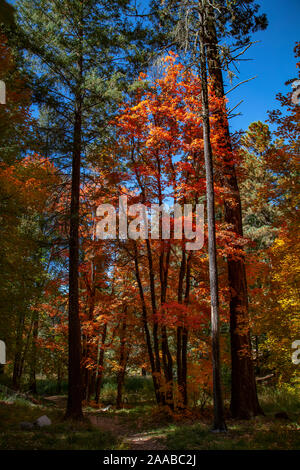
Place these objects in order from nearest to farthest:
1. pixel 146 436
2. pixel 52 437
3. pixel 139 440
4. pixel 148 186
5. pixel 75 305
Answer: pixel 52 437 < pixel 139 440 < pixel 146 436 < pixel 75 305 < pixel 148 186

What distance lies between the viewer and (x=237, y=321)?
9383mm

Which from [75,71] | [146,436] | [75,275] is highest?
[75,71]

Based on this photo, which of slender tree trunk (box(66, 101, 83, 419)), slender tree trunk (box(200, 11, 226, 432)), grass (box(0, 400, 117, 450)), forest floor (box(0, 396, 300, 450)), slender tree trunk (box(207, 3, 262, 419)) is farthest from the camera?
slender tree trunk (box(207, 3, 262, 419))

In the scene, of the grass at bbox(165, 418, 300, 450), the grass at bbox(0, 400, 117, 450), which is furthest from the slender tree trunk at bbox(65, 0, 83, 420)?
the grass at bbox(165, 418, 300, 450)

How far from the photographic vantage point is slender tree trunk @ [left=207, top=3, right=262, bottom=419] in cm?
922

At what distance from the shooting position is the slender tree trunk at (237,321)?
9219 mm

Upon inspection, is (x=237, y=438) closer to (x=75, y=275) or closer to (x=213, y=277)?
(x=213, y=277)

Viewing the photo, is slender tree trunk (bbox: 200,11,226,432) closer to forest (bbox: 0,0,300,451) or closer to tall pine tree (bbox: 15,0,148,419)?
forest (bbox: 0,0,300,451)

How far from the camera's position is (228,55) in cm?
853

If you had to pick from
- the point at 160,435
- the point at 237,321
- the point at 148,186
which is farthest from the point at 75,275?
the point at 237,321

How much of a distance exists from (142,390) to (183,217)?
14.5m

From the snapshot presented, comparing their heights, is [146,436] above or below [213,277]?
below

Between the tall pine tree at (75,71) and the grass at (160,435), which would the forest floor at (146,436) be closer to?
the grass at (160,435)
